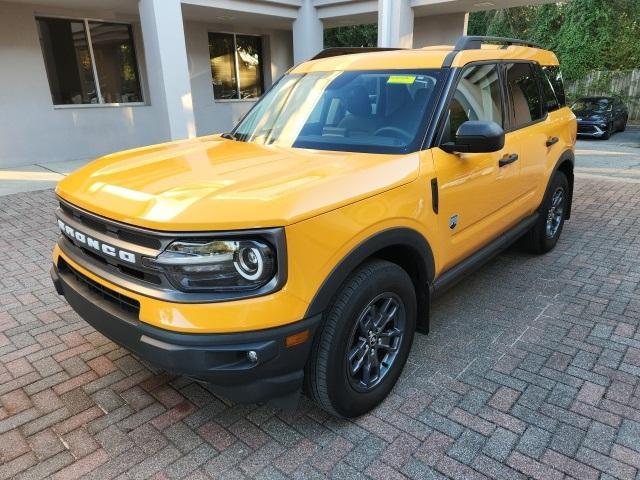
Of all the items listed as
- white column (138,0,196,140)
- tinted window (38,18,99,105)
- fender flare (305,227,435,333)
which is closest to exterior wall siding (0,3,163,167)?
tinted window (38,18,99,105)

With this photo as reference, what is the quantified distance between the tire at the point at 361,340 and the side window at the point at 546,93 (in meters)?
2.83

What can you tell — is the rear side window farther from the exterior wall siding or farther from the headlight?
the exterior wall siding

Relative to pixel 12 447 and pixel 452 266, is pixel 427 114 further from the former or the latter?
pixel 12 447

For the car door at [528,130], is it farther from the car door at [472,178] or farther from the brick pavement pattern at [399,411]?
the brick pavement pattern at [399,411]

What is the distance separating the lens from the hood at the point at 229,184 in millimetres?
1993

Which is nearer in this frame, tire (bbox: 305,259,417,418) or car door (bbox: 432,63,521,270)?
tire (bbox: 305,259,417,418)

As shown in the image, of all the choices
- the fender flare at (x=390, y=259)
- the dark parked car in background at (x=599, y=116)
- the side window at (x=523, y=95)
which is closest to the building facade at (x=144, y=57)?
the dark parked car in background at (x=599, y=116)

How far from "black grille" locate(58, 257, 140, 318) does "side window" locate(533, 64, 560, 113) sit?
4.00m

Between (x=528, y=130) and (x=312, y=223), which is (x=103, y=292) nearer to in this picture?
(x=312, y=223)

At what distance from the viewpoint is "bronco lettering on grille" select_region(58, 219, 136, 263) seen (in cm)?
217

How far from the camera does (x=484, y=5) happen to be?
42.2ft

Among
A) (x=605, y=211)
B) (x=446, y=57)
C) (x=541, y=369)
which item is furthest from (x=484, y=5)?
(x=541, y=369)

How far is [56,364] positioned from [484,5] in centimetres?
1353

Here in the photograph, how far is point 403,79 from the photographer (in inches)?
123
